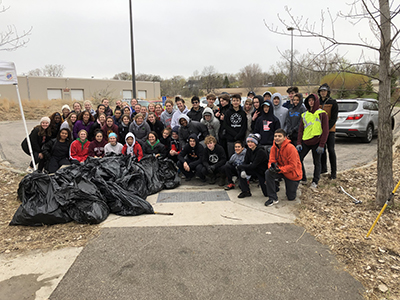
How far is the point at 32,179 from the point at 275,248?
366 cm

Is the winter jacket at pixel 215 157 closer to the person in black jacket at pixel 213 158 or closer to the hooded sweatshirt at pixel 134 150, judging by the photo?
the person in black jacket at pixel 213 158

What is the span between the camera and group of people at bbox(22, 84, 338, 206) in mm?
5090

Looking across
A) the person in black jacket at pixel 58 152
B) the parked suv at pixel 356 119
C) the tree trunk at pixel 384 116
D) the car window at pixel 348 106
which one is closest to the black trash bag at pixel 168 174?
the person in black jacket at pixel 58 152

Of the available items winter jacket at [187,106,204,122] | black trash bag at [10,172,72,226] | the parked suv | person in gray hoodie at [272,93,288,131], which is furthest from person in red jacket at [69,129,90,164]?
the parked suv

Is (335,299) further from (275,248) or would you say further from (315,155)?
(315,155)

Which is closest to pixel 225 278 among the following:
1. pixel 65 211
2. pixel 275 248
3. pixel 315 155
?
pixel 275 248

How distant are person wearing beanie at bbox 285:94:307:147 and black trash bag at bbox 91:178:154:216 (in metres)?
3.30

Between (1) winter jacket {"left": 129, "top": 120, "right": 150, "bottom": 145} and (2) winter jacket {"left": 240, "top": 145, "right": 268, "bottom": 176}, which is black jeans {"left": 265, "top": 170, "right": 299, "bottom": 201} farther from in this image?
(1) winter jacket {"left": 129, "top": 120, "right": 150, "bottom": 145}

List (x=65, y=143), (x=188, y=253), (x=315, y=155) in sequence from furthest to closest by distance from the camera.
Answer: (x=65, y=143)
(x=315, y=155)
(x=188, y=253)

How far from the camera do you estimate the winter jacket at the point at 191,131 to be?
6289 mm

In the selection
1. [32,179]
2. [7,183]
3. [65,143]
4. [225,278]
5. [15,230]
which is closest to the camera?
[225,278]

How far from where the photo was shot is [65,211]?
4.19 m

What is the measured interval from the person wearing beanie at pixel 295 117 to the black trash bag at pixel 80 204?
3.97 m

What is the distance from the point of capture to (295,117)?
5742 mm
